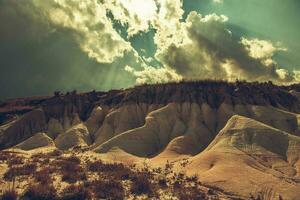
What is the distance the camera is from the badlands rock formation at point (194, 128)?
5931 cm

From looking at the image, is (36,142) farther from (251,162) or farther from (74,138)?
(251,162)

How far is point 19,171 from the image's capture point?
59531 mm

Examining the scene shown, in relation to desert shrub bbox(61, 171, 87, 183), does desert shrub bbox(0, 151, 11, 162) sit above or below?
above

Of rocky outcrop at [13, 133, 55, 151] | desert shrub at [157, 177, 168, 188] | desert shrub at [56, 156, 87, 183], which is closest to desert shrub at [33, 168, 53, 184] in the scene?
desert shrub at [56, 156, 87, 183]

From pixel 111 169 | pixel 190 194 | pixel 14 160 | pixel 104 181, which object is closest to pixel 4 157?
pixel 14 160

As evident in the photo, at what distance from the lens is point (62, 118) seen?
3927 inches

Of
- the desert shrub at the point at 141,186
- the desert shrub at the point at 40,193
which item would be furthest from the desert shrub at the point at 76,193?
the desert shrub at the point at 141,186

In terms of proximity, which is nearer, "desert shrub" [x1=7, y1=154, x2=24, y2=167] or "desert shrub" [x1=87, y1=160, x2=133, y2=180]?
"desert shrub" [x1=87, y1=160, x2=133, y2=180]

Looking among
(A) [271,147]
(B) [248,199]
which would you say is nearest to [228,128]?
(A) [271,147]

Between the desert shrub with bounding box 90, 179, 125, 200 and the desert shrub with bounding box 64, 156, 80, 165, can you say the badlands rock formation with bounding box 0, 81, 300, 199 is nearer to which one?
the desert shrub with bounding box 64, 156, 80, 165

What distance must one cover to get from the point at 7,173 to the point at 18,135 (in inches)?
1559

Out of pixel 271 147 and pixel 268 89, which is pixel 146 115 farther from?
pixel 271 147

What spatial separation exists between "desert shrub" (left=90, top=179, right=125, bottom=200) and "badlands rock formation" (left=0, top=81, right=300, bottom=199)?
10231 mm

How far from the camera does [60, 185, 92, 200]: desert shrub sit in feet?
166
